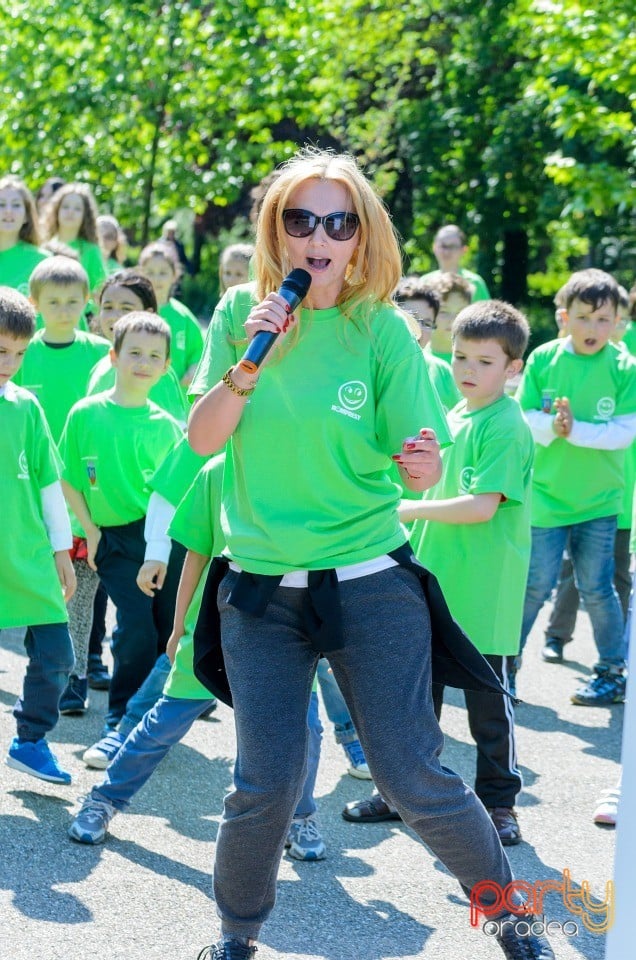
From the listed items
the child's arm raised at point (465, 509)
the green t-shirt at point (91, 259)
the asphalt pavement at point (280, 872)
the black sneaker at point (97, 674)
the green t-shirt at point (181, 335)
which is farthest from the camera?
the green t-shirt at point (91, 259)

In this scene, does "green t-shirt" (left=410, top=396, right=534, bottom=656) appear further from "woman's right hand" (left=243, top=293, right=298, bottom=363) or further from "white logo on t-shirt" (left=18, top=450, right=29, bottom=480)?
"woman's right hand" (left=243, top=293, right=298, bottom=363)

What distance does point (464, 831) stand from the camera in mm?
3213

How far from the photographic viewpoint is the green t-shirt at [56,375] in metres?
6.55

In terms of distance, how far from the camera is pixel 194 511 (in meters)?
4.09

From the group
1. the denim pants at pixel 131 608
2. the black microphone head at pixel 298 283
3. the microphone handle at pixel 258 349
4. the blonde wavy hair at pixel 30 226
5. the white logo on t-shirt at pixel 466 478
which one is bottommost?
the denim pants at pixel 131 608

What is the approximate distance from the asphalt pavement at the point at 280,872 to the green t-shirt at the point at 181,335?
3130 mm

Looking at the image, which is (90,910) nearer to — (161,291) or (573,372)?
(573,372)

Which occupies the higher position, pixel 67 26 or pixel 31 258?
pixel 67 26

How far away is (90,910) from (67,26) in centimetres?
1226

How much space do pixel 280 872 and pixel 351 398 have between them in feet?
5.98

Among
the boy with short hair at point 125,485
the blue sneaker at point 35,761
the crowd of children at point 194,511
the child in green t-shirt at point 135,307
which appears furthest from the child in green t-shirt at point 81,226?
the blue sneaker at point 35,761

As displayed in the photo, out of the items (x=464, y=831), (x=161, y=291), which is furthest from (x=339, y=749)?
(x=161, y=291)

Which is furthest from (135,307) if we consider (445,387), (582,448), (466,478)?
(466,478)

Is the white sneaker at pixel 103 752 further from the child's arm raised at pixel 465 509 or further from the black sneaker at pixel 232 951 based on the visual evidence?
the black sneaker at pixel 232 951
